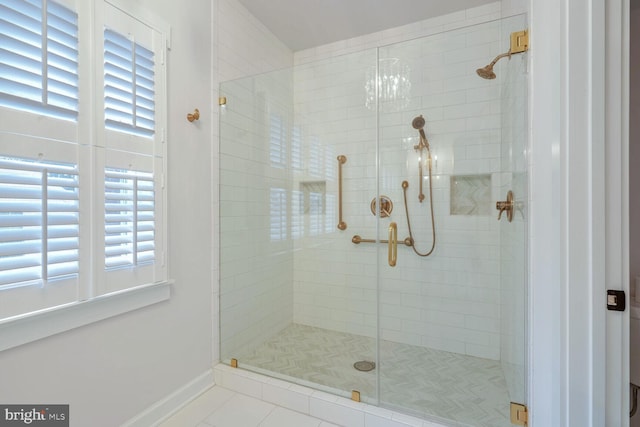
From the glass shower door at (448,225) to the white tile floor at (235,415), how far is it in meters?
0.54

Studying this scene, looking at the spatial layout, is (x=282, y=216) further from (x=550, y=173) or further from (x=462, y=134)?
(x=550, y=173)

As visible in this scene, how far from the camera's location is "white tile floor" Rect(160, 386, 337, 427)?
1638 mm

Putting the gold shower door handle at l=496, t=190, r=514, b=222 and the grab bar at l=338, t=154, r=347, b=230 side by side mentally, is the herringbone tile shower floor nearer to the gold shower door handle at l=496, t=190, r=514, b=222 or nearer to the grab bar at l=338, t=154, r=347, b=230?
the grab bar at l=338, t=154, r=347, b=230

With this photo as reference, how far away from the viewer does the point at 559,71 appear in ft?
3.40

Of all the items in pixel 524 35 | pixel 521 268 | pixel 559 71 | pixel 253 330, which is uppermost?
pixel 524 35

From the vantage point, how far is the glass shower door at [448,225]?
5.88 ft

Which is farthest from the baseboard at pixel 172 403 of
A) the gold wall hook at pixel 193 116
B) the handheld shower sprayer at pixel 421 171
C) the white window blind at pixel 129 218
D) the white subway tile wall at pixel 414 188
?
the handheld shower sprayer at pixel 421 171

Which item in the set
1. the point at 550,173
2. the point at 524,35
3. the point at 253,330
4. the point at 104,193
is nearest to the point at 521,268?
the point at 550,173

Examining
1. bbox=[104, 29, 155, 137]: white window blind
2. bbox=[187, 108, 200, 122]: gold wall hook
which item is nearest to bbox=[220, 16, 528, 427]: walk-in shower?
bbox=[187, 108, 200, 122]: gold wall hook

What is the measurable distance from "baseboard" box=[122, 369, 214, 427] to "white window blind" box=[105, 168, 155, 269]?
815 millimetres

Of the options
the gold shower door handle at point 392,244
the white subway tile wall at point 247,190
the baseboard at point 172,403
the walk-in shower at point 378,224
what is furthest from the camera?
the white subway tile wall at point 247,190

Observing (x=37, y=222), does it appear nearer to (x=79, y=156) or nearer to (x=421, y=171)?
(x=79, y=156)

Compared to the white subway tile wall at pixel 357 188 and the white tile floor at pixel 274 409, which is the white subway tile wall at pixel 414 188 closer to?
the white subway tile wall at pixel 357 188

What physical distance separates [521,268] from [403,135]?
4.02 feet
